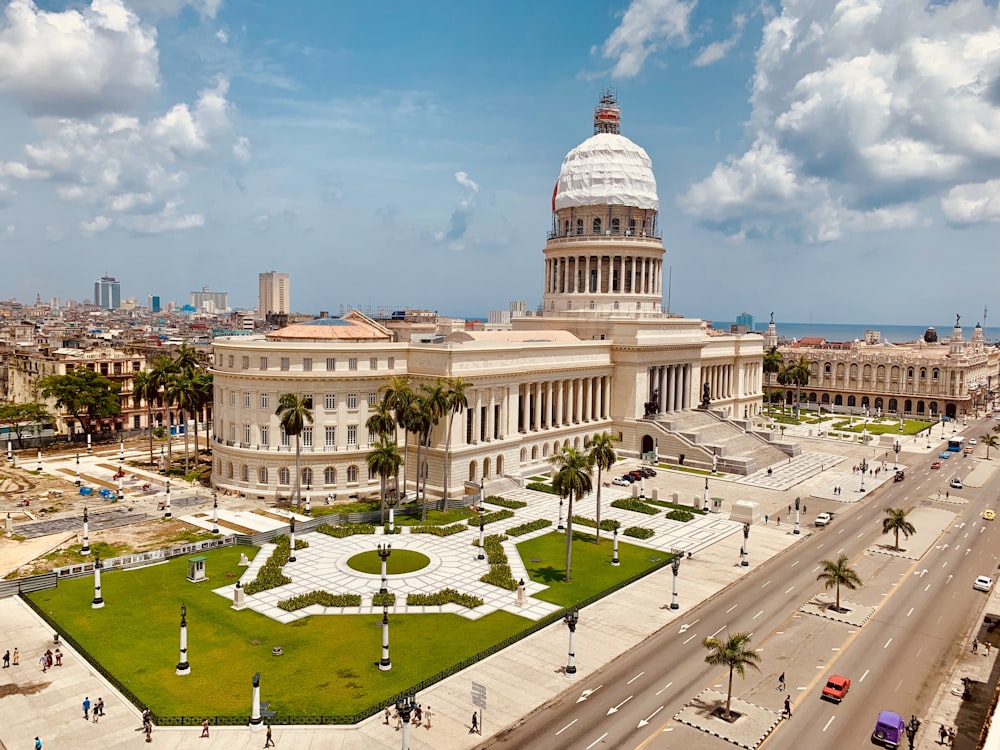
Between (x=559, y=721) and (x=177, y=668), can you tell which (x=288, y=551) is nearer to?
(x=177, y=668)

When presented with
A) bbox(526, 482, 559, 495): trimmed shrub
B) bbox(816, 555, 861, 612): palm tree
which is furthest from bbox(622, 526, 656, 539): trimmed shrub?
bbox(816, 555, 861, 612): palm tree

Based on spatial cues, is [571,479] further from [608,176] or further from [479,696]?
[608,176]

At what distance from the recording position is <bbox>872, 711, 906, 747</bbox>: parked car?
34.9 m

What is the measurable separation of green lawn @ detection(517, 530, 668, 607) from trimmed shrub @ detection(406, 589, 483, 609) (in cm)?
507

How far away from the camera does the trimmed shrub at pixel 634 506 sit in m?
77.0

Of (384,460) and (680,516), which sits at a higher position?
(384,460)

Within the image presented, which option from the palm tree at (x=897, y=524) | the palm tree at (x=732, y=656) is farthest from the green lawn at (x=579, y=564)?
the palm tree at (x=897, y=524)

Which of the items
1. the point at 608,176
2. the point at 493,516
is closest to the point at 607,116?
the point at 608,176

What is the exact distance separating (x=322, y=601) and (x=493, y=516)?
25107 mm

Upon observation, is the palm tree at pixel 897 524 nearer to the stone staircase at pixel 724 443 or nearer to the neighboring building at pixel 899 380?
the stone staircase at pixel 724 443

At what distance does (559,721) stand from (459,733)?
17.0 ft

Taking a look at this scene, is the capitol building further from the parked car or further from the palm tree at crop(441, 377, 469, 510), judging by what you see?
the parked car

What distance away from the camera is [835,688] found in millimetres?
39406

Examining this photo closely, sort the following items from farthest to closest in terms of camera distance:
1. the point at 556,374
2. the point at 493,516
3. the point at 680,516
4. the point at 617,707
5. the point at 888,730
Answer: the point at 556,374 → the point at 680,516 → the point at 493,516 → the point at 617,707 → the point at 888,730
